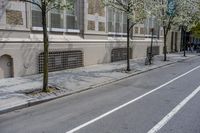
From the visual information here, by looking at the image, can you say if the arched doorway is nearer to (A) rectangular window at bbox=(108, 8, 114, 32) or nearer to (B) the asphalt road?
(B) the asphalt road

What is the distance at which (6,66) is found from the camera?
502 inches

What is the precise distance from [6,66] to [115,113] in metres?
6.66

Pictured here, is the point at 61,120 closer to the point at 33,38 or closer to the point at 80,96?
the point at 80,96

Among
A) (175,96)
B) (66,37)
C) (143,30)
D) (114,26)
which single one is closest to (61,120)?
(175,96)

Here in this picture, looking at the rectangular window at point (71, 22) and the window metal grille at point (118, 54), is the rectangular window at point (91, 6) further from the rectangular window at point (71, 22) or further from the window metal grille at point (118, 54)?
the window metal grille at point (118, 54)

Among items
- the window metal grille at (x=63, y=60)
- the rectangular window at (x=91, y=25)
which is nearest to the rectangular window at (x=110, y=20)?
the rectangular window at (x=91, y=25)

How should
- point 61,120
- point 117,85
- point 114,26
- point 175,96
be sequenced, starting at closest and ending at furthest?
point 61,120
point 175,96
point 117,85
point 114,26

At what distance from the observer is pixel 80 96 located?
10.3 metres

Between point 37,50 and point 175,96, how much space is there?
278 inches

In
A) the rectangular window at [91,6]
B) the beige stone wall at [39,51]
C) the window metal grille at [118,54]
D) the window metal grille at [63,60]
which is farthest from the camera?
the window metal grille at [118,54]

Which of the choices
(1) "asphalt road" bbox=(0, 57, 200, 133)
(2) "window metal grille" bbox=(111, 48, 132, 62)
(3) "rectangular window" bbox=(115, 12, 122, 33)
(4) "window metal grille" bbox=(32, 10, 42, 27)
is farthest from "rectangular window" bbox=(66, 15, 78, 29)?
(1) "asphalt road" bbox=(0, 57, 200, 133)

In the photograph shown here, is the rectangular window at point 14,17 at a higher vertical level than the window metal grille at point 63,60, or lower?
higher

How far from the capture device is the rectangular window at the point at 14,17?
12562 millimetres

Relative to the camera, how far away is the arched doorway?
1253cm
